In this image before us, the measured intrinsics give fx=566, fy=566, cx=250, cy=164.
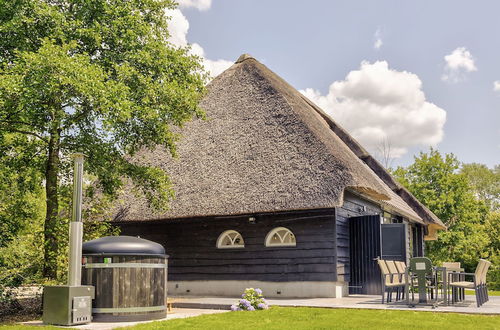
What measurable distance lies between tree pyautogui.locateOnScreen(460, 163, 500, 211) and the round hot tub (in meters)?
46.0

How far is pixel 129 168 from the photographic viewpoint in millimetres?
13875

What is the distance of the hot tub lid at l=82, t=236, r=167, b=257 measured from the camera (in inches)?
402

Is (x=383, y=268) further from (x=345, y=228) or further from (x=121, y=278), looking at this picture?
(x=121, y=278)

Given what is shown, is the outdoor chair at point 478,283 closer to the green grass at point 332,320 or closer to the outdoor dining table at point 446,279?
the outdoor dining table at point 446,279

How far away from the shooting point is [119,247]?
1024 centimetres

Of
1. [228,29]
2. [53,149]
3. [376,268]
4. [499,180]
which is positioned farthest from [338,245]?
[499,180]

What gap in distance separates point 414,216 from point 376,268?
6268 millimetres

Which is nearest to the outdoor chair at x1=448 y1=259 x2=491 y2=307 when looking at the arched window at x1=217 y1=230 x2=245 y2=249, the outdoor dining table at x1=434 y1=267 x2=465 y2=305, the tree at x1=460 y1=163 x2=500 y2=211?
the outdoor dining table at x1=434 y1=267 x2=465 y2=305

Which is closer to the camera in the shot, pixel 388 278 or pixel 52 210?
pixel 388 278

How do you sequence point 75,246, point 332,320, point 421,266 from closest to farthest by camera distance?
point 75,246
point 332,320
point 421,266

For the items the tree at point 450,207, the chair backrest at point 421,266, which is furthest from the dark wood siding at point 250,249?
the tree at point 450,207

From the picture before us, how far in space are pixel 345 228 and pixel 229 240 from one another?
3426 millimetres

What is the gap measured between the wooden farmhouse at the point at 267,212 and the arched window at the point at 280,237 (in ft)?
0.09

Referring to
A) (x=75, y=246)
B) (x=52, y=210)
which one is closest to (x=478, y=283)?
(x=75, y=246)
